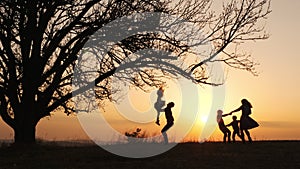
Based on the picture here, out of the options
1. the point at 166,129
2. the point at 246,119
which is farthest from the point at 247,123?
the point at 166,129

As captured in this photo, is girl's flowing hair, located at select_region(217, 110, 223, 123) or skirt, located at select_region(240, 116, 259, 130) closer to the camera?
skirt, located at select_region(240, 116, 259, 130)

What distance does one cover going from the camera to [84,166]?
49.2ft

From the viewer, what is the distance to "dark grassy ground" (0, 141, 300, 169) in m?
14.9

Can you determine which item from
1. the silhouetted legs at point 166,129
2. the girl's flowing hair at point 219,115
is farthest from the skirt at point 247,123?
the silhouetted legs at point 166,129

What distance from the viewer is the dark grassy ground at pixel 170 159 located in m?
14.9

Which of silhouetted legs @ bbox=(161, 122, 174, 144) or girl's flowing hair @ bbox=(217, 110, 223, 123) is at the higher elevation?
girl's flowing hair @ bbox=(217, 110, 223, 123)

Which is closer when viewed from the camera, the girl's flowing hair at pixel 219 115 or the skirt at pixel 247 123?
the skirt at pixel 247 123

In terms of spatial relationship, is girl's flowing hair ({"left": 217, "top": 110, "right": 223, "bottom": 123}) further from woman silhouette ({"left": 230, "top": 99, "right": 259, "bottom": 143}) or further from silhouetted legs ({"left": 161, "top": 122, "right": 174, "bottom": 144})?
silhouetted legs ({"left": 161, "top": 122, "right": 174, "bottom": 144})

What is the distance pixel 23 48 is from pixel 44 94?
2.35 m

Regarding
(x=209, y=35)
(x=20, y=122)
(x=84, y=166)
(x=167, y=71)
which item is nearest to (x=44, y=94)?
(x=20, y=122)

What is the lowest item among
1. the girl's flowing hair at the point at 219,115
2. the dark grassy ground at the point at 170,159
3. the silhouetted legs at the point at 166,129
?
the dark grassy ground at the point at 170,159

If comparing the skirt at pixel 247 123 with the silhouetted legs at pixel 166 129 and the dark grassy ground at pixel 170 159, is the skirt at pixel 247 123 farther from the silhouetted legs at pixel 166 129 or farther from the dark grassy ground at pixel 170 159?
the silhouetted legs at pixel 166 129

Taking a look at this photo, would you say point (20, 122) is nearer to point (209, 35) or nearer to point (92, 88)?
point (92, 88)

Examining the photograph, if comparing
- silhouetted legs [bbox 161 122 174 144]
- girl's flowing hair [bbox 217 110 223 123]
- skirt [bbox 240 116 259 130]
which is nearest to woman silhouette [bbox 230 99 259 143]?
skirt [bbox 240 116 259 130]
